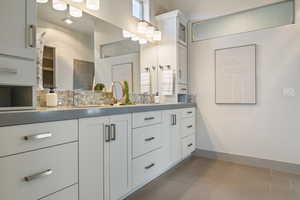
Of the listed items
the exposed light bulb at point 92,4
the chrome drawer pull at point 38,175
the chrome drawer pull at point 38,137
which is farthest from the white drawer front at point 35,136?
the exposed light bulb at point 92,4

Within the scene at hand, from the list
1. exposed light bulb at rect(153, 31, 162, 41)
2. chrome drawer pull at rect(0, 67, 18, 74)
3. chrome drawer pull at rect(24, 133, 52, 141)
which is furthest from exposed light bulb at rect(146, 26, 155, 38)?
chrome drawer pull at rect(24, 133, 52, 141)

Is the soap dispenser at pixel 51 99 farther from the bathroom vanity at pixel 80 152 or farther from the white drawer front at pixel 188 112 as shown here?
the white drawer front at pixel 188 112

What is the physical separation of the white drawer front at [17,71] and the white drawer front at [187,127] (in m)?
2.02

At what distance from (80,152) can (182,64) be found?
2303 millimetres

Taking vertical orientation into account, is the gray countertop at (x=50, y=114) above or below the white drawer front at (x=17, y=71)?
below

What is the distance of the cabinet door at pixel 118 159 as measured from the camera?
4.92 feet

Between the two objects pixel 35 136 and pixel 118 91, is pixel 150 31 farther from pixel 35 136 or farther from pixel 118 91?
pixel 35 136

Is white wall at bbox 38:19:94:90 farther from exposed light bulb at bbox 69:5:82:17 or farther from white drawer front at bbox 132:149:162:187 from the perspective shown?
white drawer front at bbox 132:149:162:187

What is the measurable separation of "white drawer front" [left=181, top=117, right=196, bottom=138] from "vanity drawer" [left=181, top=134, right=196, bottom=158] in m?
0.07

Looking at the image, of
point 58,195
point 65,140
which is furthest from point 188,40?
point 58,195

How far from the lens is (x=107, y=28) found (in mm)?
2275

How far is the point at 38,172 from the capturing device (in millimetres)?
1049

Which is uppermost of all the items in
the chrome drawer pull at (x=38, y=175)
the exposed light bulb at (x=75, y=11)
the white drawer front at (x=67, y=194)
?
the exposed light bulb at (x=75, y=11)

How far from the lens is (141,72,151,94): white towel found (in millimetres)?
2884
